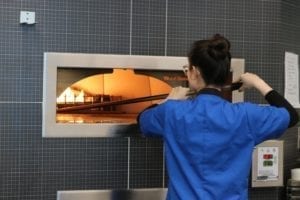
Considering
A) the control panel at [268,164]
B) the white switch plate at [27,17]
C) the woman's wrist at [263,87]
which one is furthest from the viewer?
the control panel at [268,164]

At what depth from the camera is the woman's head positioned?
1602 mm

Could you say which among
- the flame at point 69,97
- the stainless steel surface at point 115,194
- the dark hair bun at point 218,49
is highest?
the dark hair bun at point 218,49

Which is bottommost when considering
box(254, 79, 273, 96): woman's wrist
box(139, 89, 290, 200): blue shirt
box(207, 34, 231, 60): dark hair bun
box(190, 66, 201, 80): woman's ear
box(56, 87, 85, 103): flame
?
box(139, 89, 290, 200): blue shirt

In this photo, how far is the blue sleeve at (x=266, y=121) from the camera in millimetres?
1607

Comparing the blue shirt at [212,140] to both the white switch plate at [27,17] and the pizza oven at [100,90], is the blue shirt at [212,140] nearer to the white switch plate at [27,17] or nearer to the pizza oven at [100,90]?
the pizza oven at [100,90]

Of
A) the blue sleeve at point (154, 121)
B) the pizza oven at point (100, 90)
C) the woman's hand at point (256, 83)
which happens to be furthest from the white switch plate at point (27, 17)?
the woman's hand at point (256, 83)

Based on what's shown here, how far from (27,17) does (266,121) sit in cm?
109

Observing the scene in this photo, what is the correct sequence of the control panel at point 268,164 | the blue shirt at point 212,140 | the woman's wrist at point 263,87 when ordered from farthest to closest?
the control panel at point 268,164, the woman's wrist at point 263,87, the blue shirt at point 212,140

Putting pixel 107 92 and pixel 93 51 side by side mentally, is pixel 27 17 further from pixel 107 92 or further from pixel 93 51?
pixel 107 92

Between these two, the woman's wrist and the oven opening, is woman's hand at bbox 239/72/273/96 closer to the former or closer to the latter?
the woman's wrist

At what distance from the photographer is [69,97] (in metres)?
2.14

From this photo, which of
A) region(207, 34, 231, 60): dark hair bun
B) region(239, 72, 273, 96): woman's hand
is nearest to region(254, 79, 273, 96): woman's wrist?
region(239, 72, 273, 96): woman's hand

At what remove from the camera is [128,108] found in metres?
2.23

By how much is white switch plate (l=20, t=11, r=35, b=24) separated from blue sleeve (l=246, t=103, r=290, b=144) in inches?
39.5
